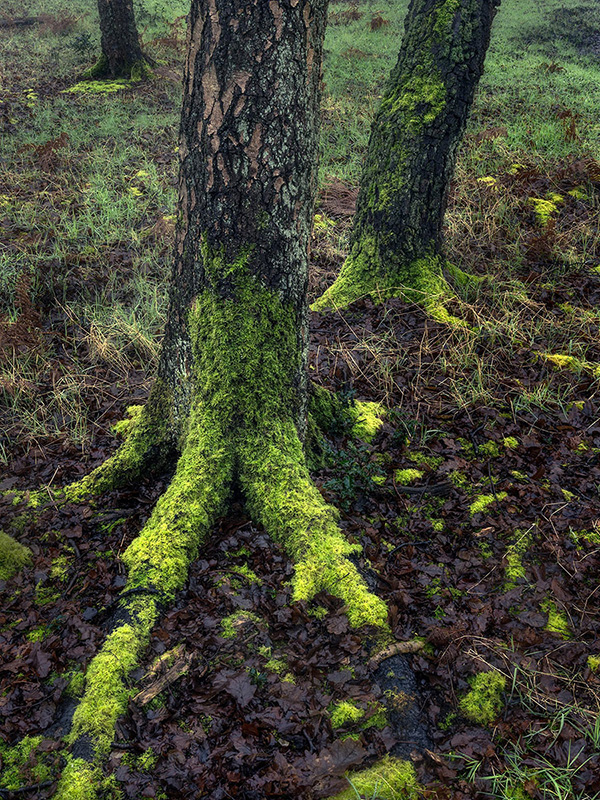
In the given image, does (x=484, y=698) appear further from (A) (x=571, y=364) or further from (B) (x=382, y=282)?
(B) (x=382, y=282)

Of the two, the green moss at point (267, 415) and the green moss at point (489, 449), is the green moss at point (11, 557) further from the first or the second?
the green moss at point (489, 449)

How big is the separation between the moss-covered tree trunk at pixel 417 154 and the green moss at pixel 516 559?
2.53 metres

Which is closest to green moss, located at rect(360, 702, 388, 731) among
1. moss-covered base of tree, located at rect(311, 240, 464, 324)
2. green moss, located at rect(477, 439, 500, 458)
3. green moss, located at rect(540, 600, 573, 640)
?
green moss, located at rect(540, 600, 573, 640)

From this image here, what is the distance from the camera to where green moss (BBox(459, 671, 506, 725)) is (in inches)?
95.3

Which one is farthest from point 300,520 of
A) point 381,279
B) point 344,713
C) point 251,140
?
point 381,279

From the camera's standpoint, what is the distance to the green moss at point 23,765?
2.15 meters

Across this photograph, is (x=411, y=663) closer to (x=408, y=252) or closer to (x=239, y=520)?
(x=239, y=520)

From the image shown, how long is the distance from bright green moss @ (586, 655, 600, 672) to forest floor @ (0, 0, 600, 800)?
0.03 ft

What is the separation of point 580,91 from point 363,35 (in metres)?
7.80

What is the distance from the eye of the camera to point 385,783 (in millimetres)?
2119

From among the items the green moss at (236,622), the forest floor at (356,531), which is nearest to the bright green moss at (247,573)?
the forest floor at (356,531)

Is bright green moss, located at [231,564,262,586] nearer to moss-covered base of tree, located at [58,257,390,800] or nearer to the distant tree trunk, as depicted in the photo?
moss-covered base of tree, located at [58,257,390,800]

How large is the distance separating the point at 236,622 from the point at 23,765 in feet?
3.43

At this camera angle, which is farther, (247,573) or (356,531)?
(356,531)
